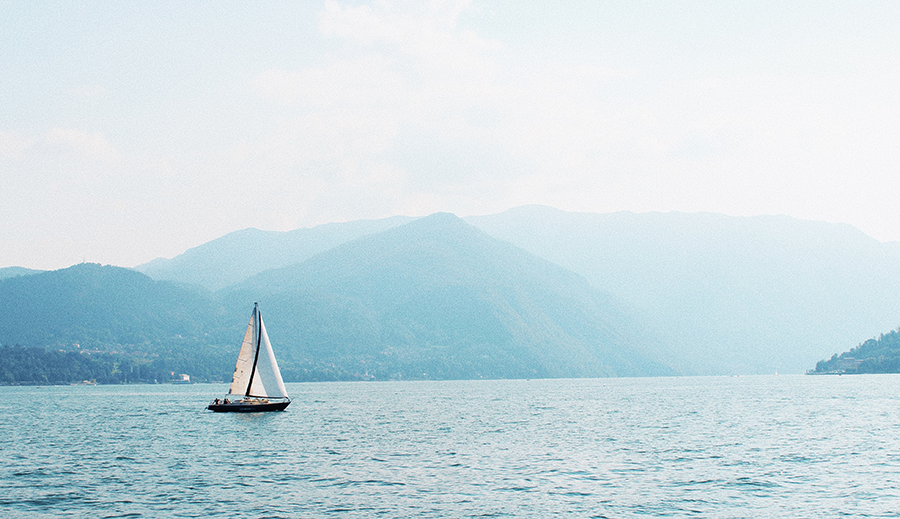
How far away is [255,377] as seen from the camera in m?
118

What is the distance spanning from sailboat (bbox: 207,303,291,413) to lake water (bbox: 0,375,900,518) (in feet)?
26.9

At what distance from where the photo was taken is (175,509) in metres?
45.8

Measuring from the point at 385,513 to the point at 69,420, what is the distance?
9577 centimetres

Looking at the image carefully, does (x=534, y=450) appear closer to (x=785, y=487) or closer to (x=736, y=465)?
(x=736, y=465)

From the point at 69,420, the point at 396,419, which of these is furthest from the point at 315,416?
the point at 69,420

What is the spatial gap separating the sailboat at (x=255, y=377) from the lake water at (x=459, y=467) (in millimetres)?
8200

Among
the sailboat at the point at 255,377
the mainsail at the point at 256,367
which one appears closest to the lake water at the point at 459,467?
the sailboat at the point at 255,377

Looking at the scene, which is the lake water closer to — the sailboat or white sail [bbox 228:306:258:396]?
the sailboat

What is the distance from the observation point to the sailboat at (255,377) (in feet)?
371

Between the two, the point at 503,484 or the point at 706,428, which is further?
the point at 706,428

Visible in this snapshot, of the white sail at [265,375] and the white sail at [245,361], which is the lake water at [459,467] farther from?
the white sail at [265,375]

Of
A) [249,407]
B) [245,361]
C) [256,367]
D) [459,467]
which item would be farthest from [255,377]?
[459,467]

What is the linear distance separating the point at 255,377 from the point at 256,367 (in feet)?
8.29

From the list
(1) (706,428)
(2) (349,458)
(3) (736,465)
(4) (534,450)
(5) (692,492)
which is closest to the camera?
(5) (692,492)
